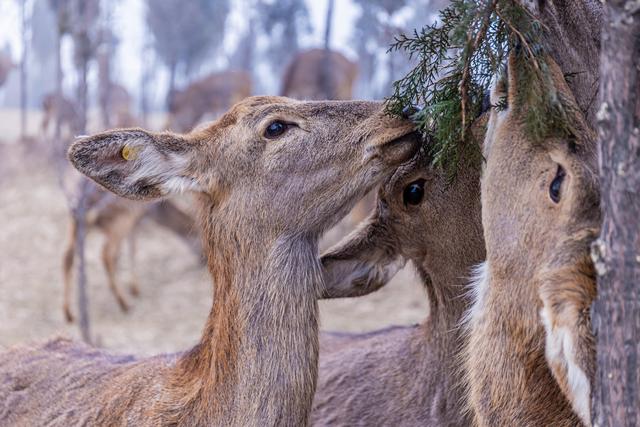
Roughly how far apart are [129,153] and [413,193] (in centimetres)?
129

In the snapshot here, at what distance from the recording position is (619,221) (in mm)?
2012

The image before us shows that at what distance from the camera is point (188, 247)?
46.8 ft

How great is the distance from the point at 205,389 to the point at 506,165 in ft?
5.32

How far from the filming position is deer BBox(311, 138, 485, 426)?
11.4 feet

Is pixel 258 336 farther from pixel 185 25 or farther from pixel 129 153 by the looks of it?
pixel 185 25

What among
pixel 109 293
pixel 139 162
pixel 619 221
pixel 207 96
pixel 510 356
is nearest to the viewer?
pixel 619 221

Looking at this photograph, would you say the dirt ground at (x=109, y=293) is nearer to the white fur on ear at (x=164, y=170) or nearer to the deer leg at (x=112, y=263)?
the deer leg at (x=112, y=263)

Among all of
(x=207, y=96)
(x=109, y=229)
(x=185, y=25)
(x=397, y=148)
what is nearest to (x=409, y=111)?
(x=397, y=148)

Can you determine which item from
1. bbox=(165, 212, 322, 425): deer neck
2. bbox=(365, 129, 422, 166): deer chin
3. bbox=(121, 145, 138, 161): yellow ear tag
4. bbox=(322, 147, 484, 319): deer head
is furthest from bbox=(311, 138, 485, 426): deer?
bbox=(121, 145, 138, 161): yellow ear tag

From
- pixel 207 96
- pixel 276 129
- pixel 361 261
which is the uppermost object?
pixel 207 96

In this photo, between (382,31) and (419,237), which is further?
(382,31)

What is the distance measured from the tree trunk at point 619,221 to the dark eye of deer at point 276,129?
70.9 inches

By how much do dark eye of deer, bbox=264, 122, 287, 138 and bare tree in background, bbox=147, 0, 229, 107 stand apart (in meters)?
21.8

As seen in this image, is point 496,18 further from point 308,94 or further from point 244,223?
point 308,94
